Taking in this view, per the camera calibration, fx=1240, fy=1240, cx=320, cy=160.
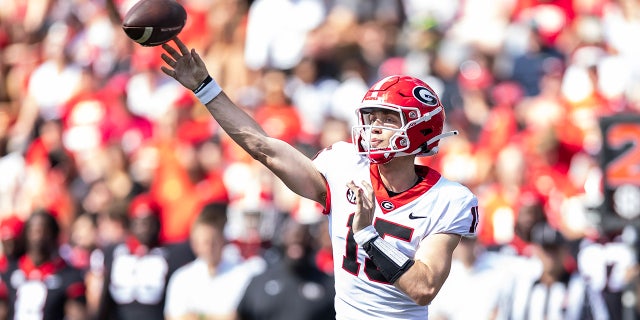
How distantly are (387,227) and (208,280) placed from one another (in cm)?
387

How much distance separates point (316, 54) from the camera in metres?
12.9

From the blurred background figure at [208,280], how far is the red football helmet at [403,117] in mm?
3710

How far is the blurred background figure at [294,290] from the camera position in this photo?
870cm

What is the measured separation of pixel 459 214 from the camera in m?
5.23

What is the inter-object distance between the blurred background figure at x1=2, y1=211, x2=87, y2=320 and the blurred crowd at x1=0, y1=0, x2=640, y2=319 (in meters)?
0.02

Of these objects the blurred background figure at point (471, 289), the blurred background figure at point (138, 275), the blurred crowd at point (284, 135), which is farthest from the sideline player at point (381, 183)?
the blurred background figure at point (138, 275)

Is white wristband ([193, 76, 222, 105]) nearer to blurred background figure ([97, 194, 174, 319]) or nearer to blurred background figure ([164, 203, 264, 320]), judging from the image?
blurred background figure ([164, 203, 264, 320])

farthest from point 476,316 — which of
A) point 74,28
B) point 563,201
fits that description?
point 74,28

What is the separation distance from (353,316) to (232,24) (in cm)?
892

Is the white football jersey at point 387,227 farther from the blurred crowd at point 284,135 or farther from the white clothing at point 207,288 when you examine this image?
the white clothing at point 207,288

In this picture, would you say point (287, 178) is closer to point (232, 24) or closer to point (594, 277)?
point (594, 277)

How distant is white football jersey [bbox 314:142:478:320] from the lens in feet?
17.2

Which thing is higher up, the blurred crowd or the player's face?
the player's face

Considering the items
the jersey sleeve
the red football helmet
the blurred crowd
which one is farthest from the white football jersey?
the blurred crowd
